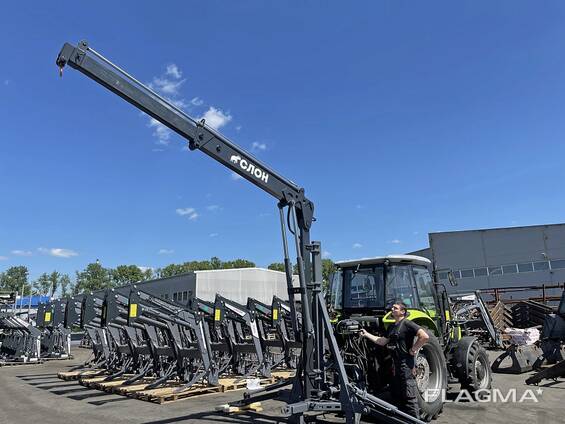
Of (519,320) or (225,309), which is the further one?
(519,320)

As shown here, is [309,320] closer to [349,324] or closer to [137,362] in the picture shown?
[349,324]

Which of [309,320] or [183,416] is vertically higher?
[309,320]

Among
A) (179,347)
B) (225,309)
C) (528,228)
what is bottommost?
(179,347)

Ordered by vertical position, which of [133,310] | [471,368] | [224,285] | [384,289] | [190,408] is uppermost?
[224,285]

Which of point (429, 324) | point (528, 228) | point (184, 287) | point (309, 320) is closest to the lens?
point (309, 320)

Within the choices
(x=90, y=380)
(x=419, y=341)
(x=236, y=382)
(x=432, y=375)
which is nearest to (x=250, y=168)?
(x=419, y=341)

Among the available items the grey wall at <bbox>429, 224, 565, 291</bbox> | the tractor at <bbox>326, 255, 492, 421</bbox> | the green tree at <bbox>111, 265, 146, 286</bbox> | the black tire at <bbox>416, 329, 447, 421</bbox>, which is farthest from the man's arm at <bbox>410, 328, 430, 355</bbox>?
the green tree at <bbox>111, 265, 146, 286</bbox>

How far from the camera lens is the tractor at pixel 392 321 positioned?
21.5 feet

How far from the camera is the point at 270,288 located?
40688 millimetres

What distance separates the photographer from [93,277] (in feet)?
287

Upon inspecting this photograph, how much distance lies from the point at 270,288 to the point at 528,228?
72.2 feet

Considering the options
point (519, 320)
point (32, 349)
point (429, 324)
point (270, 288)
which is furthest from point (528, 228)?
point (32, 349)

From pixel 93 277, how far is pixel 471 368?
9043cm

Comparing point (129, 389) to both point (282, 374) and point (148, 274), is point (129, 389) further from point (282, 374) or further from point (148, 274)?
point (148, 274)
